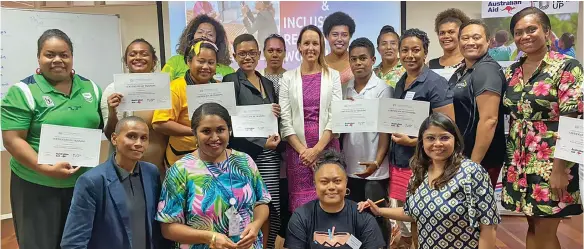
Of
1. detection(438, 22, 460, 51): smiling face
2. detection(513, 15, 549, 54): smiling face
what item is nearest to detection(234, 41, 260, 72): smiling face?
detection(438, 22, 460, 51): smiling face

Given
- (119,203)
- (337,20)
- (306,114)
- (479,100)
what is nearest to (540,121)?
(479,100)

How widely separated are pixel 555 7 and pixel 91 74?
526cm

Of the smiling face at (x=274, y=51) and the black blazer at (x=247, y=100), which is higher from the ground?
the smiling face at (x=274, y=51)

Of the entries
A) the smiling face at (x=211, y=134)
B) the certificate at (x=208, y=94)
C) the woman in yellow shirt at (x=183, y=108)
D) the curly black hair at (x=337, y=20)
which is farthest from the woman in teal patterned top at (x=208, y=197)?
the curly black hair at (x=337, y=20)

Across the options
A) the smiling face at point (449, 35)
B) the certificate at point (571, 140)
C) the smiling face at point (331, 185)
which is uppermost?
the smiling face at point (449, 35)

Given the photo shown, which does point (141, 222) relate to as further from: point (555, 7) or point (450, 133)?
point (555, 7)

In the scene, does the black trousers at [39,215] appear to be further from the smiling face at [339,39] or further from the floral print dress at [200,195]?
the smiling face at [339,39]

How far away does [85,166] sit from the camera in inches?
95.4

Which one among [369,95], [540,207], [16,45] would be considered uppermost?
[16,45]

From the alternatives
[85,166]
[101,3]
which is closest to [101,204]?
[85,166]

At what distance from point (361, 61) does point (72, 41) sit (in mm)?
3672

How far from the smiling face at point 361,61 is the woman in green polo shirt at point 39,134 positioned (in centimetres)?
169

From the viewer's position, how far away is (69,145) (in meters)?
A: 2.38

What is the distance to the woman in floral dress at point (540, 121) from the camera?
2.43m
